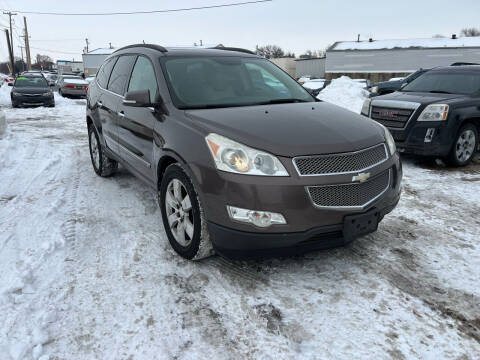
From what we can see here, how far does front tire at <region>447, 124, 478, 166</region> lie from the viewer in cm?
636

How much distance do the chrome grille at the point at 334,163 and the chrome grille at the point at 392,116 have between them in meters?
4.02

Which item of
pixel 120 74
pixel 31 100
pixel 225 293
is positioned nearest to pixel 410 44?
pixel 31 100

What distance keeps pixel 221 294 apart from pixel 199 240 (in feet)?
1.45

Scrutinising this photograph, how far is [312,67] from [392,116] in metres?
49.7

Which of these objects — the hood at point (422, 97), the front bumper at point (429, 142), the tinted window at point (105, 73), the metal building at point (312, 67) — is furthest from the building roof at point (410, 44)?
the tinted window at point (105, 73)

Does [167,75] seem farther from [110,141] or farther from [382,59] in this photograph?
[382,59]

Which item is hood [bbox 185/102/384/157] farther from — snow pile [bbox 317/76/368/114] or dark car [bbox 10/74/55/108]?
dark car [bbox 10/74/55/108]

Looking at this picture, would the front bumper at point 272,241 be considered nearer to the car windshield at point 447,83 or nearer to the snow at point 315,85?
the car windshield at point 447,83

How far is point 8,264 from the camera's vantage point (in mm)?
3178

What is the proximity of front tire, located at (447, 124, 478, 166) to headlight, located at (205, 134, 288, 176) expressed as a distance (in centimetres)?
497

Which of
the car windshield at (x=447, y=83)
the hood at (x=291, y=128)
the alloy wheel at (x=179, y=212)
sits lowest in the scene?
the alloy wheel at (x=179, y=212)

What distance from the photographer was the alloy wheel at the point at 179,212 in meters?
3.11

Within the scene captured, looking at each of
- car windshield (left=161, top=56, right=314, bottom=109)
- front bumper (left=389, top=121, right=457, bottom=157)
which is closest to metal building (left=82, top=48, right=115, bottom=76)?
front bumper (left=389, top=121, right=457, bottom=157)

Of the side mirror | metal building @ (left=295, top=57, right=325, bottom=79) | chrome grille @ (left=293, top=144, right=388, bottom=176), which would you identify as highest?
metal building @ (left=295, top=57, right=325, bottom=79)
